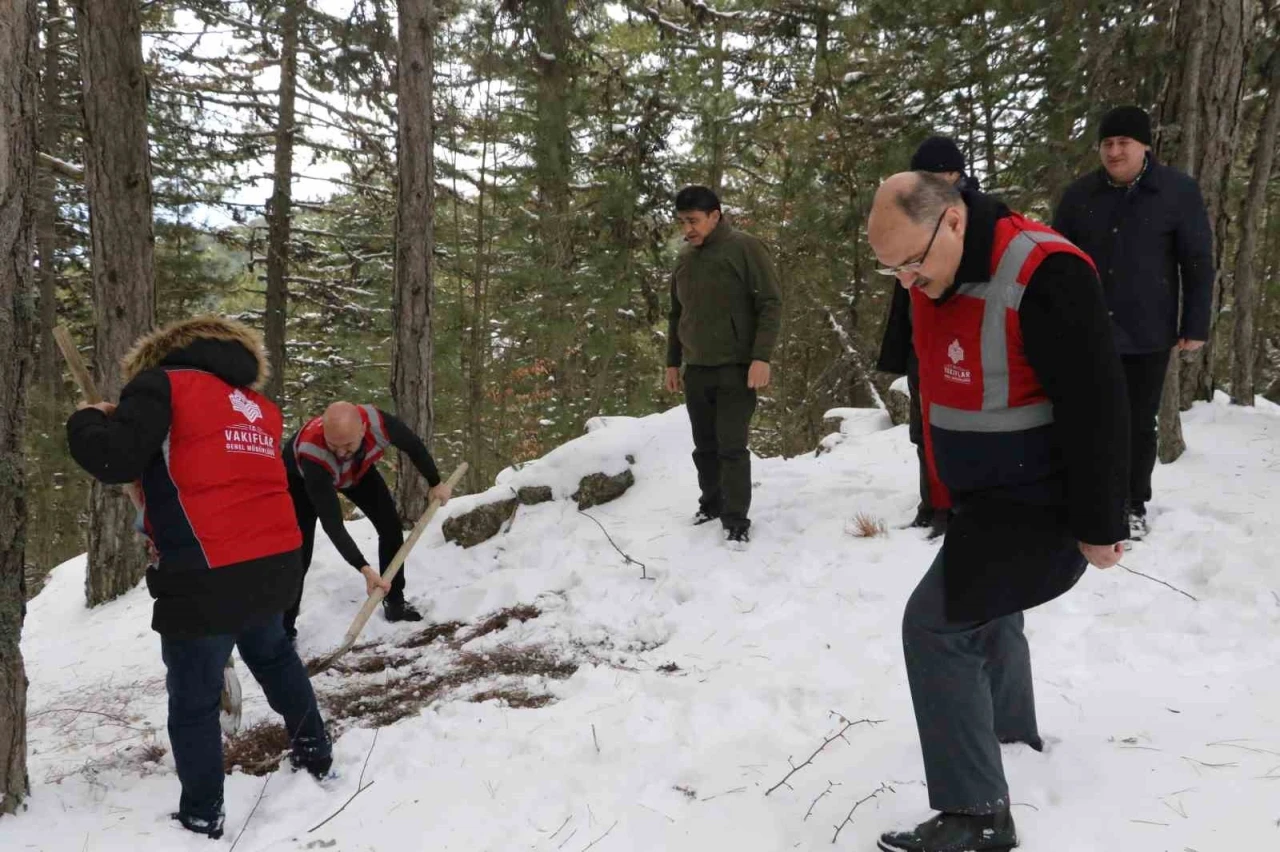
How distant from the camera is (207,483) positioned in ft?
8.44

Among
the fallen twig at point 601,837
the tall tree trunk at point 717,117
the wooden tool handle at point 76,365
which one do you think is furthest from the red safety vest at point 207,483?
the tall tree trunk at point 717,117

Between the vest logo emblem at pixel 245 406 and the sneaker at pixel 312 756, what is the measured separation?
124cm

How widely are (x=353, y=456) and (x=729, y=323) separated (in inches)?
97.6

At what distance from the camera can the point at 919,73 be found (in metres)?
9.86

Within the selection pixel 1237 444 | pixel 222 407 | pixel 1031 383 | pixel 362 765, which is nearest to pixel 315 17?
pixel 222 407

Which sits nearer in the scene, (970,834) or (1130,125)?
(970,834)

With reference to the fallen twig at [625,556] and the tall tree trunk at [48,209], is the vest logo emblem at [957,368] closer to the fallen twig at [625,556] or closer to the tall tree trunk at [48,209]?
the fallen twig at [625,556]

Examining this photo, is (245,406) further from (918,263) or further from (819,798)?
(819,798)

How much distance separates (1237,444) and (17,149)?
7.02 metres

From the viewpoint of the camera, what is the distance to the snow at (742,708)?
8.10 ft

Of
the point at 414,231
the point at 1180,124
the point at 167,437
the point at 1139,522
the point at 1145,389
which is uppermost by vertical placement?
the point at 1180,124

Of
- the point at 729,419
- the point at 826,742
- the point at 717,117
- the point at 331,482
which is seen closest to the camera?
the point at 826,742

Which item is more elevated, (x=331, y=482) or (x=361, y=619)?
(x=331, y=482)

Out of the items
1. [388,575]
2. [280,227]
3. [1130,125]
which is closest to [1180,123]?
[1130,125]
